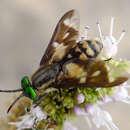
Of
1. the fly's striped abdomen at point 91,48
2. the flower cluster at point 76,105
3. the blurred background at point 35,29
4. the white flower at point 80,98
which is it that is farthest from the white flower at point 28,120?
the blurred background at point 35,29

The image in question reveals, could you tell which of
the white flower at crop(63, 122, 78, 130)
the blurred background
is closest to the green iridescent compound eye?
the white flower at crop(63, 122, 78, 130)

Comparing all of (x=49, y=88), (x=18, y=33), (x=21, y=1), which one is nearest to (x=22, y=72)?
(x=18, y=33)

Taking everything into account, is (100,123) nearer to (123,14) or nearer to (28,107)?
(28,107)

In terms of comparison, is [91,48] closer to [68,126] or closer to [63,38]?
[63,38]

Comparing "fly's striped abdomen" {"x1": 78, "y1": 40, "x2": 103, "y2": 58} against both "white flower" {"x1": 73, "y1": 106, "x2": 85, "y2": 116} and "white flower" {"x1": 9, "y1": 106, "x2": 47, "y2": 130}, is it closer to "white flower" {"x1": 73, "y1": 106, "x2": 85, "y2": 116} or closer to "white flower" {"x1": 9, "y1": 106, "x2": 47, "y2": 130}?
"white flower" {"x1": 73, "y1": 106, "x2": 85, "y2": 116}

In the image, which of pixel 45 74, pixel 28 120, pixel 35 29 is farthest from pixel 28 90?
pixel 35 29

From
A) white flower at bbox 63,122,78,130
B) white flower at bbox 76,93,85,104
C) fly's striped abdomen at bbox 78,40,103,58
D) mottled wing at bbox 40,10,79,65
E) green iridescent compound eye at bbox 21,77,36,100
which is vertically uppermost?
mottled wing at bbox 40,10,79,65

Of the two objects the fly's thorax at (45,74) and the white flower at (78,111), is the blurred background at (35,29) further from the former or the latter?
the fly's thorax at (45,74)
